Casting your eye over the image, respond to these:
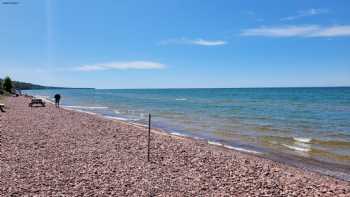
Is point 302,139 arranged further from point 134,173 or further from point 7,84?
point 7,84

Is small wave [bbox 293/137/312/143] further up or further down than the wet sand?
further down

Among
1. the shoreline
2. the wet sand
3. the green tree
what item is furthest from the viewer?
the green tree

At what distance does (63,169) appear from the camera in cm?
931

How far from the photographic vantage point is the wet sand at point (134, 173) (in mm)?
7777

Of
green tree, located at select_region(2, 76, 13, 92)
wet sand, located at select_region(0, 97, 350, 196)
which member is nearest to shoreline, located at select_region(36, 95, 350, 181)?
wet sand, located at select_region(0, 97, 350, 196)

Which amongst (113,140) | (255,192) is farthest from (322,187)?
(113,140)

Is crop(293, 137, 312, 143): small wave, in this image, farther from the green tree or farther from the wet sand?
the green tree

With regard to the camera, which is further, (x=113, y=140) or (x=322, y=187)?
(x=113, y=140)

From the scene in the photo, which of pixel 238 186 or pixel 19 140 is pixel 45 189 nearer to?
pixel 238 186

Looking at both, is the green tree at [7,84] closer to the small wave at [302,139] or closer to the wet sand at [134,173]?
the wet sand at [134,173]

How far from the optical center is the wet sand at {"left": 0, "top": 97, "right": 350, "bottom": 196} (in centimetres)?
778

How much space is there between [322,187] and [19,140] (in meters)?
11.2

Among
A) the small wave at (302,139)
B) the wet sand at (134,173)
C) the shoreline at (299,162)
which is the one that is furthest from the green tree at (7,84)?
the small wave at (302,139)

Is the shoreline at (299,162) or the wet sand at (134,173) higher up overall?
the wet sand at (134,173)
